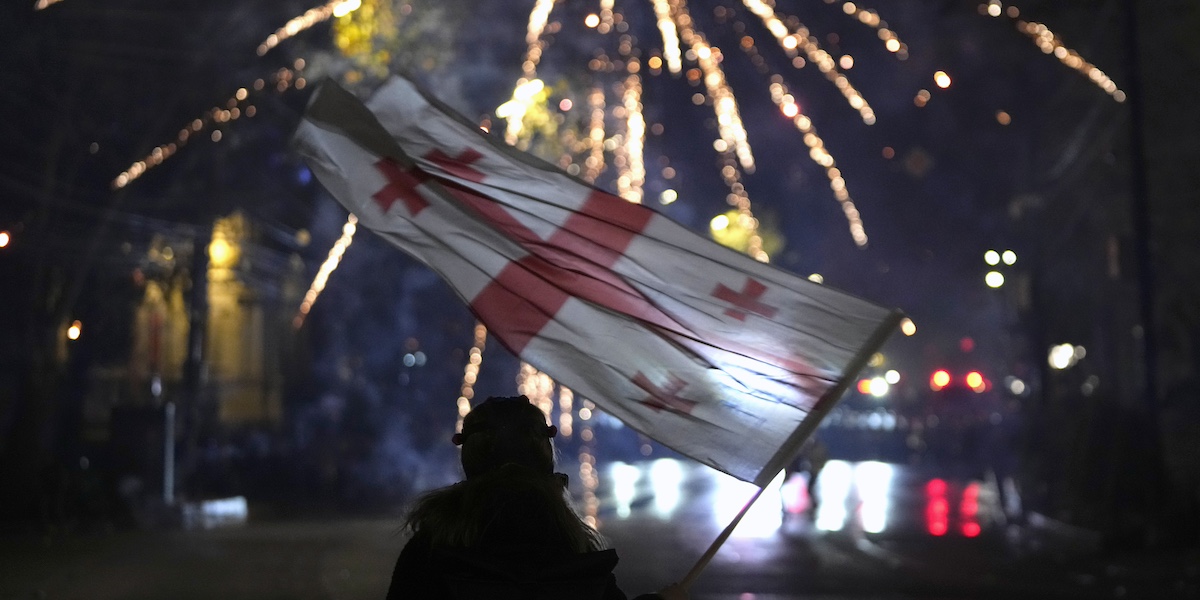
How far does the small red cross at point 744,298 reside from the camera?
4.70m

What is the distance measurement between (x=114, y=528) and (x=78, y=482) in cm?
92

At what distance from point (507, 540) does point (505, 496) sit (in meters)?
0.10

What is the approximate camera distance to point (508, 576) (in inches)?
125

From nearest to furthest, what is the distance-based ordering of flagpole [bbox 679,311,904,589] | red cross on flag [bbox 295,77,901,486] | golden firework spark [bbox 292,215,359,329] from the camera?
flagpole [bbox 679,311,904,589] → red cross on flag [bbox 295,77,901,486] → golden firework spark [bbox 292,215,359,329]

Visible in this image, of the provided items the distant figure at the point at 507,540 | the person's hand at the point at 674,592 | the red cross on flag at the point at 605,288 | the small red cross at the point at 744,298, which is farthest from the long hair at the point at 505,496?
the small red cross at the point at 744,298

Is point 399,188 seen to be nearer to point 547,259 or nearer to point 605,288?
point 547,259

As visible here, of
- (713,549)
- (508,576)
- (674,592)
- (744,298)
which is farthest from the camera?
(744,298)

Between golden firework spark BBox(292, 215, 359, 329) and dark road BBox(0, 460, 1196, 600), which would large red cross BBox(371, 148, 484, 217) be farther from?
golden firework spark BBox(292, 215, 359, 329)

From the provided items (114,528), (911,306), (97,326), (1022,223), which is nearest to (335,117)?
(114,528)

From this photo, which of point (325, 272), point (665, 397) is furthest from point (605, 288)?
point (325, 272)

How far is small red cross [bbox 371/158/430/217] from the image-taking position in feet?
16.5

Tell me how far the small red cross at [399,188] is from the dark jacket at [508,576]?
196 cm

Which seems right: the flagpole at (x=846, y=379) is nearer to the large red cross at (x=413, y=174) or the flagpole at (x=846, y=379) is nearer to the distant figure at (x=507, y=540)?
the distant figure at (x=507, y=540)

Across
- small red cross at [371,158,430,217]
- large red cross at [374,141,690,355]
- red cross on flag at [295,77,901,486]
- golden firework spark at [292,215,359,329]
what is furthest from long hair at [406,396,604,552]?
golden firework spark at [292,215,359,329]
